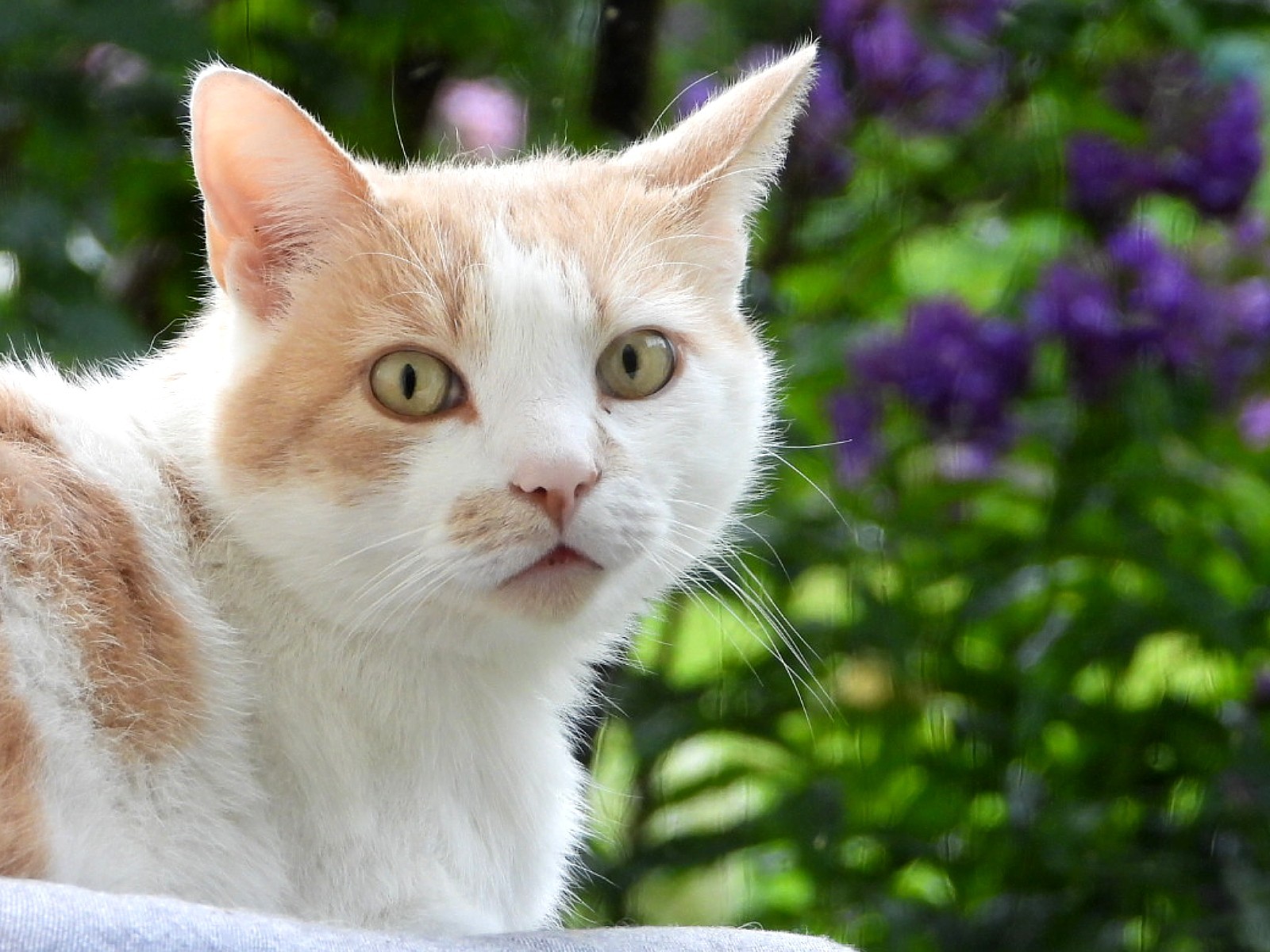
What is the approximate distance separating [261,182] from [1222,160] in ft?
3.44

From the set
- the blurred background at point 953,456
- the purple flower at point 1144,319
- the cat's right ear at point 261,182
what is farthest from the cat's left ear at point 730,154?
the purple flower at point 1144,319

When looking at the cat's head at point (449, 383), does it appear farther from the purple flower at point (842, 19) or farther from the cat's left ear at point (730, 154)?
the purple flower at point (842, 19)

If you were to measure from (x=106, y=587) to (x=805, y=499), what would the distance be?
902 mm

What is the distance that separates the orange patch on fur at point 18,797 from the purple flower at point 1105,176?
1173 millimetres

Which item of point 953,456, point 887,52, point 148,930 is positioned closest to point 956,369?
point 953,456

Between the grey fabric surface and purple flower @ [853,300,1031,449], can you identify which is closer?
the grey fabric surface

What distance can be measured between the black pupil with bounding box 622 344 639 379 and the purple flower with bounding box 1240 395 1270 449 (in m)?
0.90

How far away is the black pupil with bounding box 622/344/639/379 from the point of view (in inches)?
33.3

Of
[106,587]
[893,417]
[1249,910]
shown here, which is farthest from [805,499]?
[106,587]

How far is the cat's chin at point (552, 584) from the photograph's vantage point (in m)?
0.78

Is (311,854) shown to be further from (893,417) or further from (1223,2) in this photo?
(1223,2)

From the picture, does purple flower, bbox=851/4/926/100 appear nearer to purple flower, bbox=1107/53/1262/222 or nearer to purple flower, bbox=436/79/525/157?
purple flower, bbox=1107/53/1262/222

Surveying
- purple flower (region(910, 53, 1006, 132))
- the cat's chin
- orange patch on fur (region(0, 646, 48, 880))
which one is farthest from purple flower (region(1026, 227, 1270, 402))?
orange patch on fur (region(0, 646, 48, 880))

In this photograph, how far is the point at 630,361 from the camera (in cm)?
85
